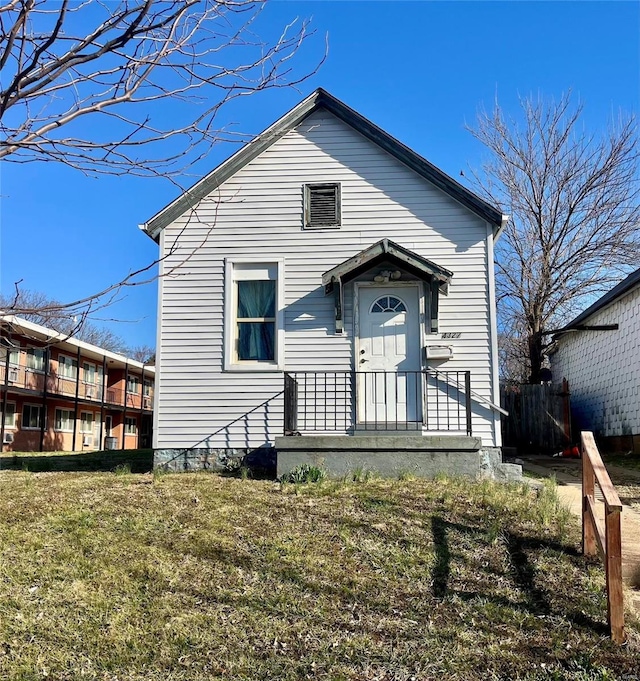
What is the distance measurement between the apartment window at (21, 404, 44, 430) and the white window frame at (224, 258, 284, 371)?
19164 millimetres

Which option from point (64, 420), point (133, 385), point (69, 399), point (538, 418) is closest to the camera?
point (538, 418)

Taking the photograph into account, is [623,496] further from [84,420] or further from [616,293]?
[84,420]

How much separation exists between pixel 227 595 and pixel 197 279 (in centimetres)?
625

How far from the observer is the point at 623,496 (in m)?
9.47

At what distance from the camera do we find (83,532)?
6590 mm

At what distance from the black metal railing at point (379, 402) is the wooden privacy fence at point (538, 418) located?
8642 mm

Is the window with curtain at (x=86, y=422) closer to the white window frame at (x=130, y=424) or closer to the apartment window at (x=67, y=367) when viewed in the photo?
the apartment window at (x=67, y=367)

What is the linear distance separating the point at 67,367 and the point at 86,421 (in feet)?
12.6

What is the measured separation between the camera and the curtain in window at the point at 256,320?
1058 cm

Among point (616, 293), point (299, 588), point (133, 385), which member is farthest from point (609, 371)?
point (133, 385)

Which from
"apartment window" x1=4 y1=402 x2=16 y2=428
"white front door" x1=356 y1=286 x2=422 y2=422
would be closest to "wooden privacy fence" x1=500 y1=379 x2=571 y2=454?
"white front door" x1=356 y1=286 x2=422 y2=422

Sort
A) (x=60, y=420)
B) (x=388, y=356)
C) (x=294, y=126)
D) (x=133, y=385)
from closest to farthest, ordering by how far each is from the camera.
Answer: (x=388, y=356)
(x=294, y=126)
(x=60, y=420)
(x=133, y=385)

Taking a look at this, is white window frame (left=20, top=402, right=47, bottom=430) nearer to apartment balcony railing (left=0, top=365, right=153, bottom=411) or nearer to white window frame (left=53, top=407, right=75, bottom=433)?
apartment balcony railing (left=0, top=365, right=153, bottom=411)

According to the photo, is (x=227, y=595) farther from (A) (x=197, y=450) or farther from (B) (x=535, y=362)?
(B) (x=535, y=362)
